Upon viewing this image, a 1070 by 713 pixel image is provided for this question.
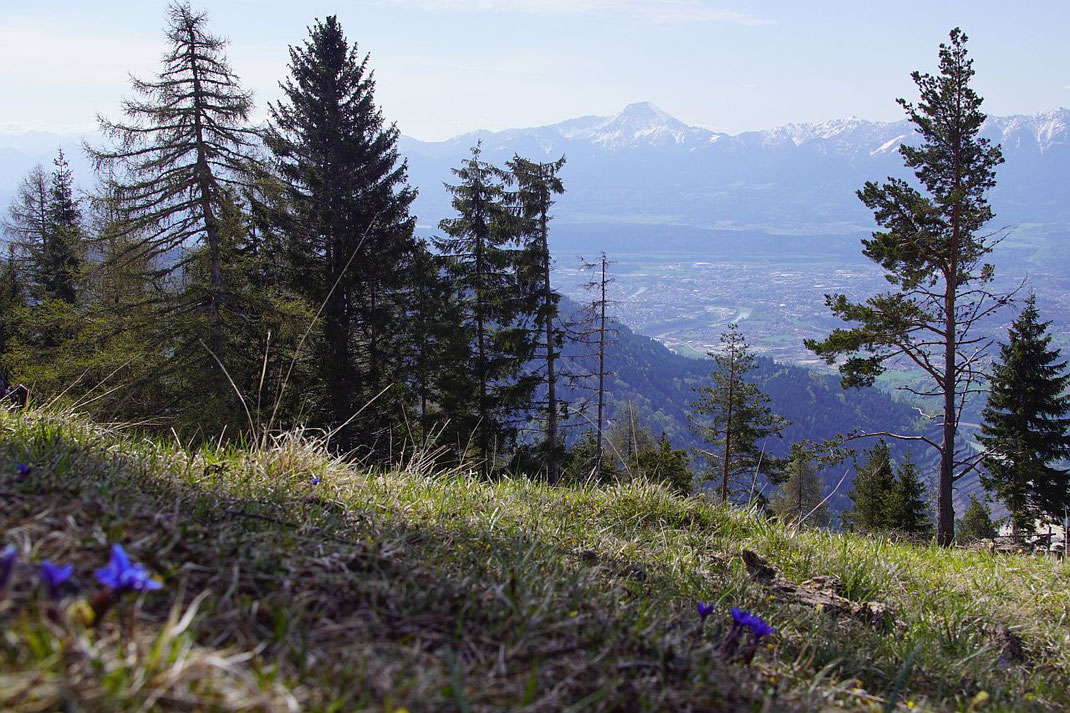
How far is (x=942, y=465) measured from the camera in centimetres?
1481

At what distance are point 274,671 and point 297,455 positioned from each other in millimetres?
2602

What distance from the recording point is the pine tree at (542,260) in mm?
23578

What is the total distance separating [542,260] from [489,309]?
2688mm

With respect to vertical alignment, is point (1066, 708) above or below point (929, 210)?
below

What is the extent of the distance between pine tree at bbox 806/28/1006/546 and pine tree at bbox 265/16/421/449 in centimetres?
1346

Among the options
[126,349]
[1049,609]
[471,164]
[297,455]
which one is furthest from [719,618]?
[471,164]

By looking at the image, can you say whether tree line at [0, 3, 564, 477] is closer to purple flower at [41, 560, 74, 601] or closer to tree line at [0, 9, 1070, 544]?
tree line at [0, 9, 1070, 544]

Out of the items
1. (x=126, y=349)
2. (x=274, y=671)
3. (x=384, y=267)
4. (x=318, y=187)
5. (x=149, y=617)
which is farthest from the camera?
(x=384, y=267)

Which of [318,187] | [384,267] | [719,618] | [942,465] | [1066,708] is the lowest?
[942,465]

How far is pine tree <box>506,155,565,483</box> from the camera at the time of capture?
77.4 ft

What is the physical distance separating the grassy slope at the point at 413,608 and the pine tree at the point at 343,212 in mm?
16554

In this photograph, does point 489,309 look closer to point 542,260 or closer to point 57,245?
point 542,260

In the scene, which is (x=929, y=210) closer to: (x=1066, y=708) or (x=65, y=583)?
(x=1066, y=708)

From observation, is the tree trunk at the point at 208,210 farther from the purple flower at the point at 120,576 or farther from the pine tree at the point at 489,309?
the purple flower at the point at 120,576
